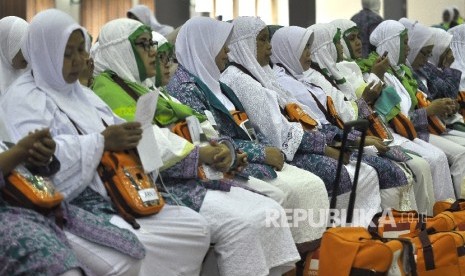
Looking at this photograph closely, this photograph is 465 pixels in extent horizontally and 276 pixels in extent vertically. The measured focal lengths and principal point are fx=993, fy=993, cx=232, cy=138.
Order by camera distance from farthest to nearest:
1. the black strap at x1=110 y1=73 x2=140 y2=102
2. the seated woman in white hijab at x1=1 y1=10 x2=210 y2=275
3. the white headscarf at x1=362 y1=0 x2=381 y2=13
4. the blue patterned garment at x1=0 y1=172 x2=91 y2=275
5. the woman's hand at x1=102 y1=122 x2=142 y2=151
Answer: the white headscarf at x1=362 y1=0 x2=381 y2=13 → the black strap at x1=110 y1=73 x2=140 y2=102 → the woman's hand at x1=102 y1=122 x2=142 y2=151 → the seated woman in white hijab at x1=1 y1=10 x2=210 y2=275 → the blue patterned garment at x1=0 y1=172 x2=91 y2=275

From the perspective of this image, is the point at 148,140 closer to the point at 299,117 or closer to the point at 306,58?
the point at 299,117

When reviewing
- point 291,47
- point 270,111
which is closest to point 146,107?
point 270,111

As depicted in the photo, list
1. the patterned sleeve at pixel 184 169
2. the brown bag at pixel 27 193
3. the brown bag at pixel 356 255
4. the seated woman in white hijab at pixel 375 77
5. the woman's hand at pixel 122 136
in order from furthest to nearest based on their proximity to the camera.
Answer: the seated woman in white hijab at pixel 375 77
the patterned sleeve at pixel 184 169
the brown bag at pixel 356 255
the woman's hand at pixel 122 136
the brown bag at pixel 27 193

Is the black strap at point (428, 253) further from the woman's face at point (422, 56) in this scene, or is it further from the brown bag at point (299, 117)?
the woman's face at point (422, 56)

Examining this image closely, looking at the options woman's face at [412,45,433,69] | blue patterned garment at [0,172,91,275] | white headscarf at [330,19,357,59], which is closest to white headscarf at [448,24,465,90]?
woman's face at [412,45,433,69]

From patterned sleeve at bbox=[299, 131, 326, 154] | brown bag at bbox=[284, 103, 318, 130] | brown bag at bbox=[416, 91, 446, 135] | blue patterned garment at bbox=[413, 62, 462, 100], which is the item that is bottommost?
brown bag at bbox=[416, 91, 446, 135]

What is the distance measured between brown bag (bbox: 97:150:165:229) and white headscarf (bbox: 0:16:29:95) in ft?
Answer: 4.20

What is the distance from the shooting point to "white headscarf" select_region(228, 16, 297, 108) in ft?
18.5

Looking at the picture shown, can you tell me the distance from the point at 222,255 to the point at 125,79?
3.13 ft

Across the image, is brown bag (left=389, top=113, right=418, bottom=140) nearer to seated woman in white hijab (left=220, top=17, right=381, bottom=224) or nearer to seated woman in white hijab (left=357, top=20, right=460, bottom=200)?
seated woman in white hijab (left=357, top=20, right=460, bottom=200)

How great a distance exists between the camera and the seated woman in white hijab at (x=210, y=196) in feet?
13.6

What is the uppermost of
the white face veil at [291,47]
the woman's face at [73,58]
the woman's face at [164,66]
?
the woman's face at [73,58]

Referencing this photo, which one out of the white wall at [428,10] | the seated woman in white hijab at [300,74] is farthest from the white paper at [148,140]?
the white wall at [428,10]

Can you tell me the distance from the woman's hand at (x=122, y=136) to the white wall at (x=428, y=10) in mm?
11206
